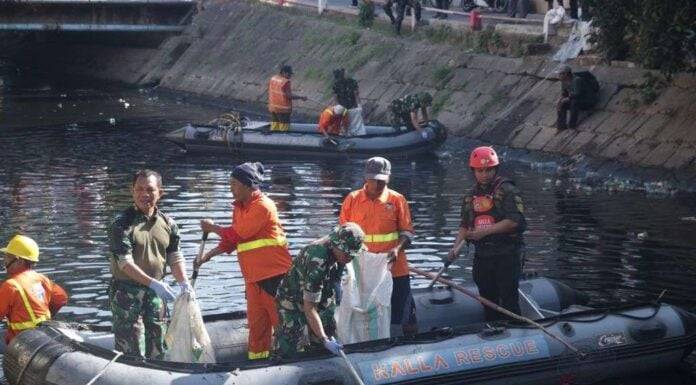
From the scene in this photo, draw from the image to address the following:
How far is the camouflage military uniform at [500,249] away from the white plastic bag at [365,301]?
1.09 m

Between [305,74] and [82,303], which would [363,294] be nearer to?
[82,303]

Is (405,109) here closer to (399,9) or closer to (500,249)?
(399,9)

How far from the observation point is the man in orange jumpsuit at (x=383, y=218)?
12578 mm

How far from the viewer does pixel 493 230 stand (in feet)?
42.0

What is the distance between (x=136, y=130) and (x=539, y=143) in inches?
424

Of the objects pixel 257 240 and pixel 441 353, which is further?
pixel 441 353

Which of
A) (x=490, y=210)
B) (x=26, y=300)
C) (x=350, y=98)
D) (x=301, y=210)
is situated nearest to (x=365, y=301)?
(x=490, y=210)

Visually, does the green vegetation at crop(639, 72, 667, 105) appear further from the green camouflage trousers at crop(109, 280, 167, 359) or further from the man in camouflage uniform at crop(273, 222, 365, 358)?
the green camouflage trousers at crop(109, 280, 167, 359)

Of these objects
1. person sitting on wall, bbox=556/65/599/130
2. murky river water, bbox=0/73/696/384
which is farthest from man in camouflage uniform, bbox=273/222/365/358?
person sitting on wall, bbox=556/65/599/130

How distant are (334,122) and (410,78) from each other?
648 centimetres

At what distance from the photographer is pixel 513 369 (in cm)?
1254

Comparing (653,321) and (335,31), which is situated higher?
(335,31)

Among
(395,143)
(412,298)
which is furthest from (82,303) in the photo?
(395,143)

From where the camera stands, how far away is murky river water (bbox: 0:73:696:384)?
1658 cm
